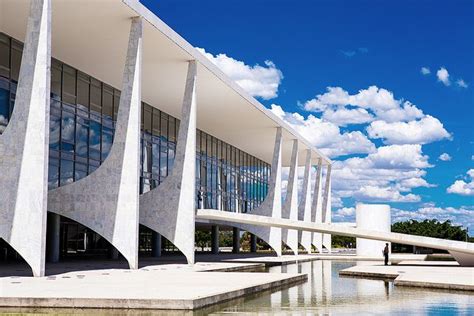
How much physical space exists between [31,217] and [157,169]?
66.2 feet

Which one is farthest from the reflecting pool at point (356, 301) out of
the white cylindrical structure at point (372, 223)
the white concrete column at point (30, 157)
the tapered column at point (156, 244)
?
the white cylindrical structure at point (372, 223)

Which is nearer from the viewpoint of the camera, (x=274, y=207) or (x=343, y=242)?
(x=274, y=207)

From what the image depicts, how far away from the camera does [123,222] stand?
23.4 meters

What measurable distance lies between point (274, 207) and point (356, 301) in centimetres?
3040

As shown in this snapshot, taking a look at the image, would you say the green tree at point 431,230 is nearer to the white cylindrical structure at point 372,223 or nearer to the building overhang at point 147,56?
the white cylindrical structure at point 372,223

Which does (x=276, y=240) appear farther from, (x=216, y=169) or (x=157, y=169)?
(x=157, y=169)

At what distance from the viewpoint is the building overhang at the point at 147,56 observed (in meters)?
23.3

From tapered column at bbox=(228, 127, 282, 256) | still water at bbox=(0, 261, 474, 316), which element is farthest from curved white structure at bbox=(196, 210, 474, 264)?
still water at bbox=(0, 261, 474, 316)

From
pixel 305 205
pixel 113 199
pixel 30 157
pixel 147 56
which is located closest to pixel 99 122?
pixel 147 56

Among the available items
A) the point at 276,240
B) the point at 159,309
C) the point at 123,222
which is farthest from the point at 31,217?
the point at 276,240

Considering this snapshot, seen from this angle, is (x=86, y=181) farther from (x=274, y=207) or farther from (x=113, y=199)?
(x=274, y=207)

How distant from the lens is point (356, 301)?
1516cm

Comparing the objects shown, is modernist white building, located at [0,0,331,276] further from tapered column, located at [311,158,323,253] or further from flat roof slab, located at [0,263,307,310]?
tapered column, located at [311,158,323,253]

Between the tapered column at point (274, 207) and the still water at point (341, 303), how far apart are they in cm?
2543
